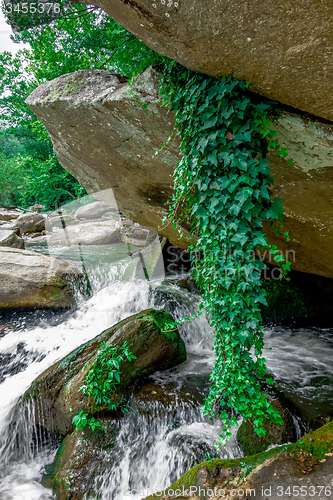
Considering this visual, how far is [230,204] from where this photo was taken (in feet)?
8.78

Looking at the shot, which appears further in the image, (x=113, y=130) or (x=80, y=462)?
(x=113, y=130)

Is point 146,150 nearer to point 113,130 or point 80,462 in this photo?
point 113,130

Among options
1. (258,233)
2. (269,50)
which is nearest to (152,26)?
(269,50)

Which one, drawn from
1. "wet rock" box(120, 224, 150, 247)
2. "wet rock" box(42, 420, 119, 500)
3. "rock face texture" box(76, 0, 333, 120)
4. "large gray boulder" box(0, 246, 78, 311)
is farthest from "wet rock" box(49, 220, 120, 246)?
"rock face texture" box(76, 0, 333, 120)

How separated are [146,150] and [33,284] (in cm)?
397

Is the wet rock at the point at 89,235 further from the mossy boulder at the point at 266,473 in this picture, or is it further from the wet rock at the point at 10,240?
the mossy boulder at the point at 266,473

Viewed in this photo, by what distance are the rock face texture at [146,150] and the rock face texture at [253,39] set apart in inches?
14.6

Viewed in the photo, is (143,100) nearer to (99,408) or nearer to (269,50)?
(269,50)

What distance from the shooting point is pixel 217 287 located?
2.94 metres

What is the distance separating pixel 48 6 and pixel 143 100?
123 inches

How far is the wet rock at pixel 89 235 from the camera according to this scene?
11.3 meters

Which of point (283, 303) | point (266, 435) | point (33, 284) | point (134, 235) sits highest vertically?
point (134, 235)

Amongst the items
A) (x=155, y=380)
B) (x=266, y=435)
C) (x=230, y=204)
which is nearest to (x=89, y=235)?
(x=155, y=380)

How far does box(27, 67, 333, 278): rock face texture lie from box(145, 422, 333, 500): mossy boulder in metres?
2.47
